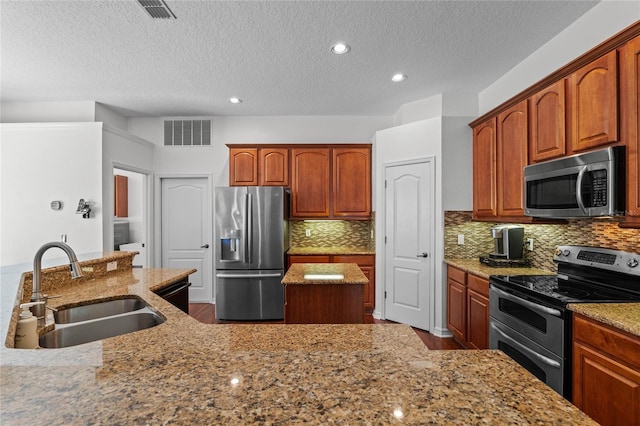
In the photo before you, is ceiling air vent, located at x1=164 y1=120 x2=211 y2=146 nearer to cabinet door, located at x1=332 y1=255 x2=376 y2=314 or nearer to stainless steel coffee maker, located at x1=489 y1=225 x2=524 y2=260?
cabinet door, located at x1=332 y1=255 x2=376 y2=314

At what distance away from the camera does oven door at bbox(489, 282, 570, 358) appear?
185 centimetres

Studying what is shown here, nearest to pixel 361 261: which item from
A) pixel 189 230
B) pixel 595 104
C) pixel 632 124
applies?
pixel 189 230

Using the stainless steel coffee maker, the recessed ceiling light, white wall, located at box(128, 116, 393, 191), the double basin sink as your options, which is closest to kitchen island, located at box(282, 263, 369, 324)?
the double basin sink

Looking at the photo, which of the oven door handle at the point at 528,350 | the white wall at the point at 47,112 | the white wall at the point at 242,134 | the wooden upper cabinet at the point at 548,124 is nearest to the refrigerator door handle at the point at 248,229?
the white wall at the point at 242,134

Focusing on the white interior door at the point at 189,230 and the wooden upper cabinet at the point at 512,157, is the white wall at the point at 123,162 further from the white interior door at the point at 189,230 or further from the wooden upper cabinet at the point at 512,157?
the wooden upper cabinet at the point at 512,157

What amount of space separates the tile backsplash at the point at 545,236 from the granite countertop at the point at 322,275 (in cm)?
143

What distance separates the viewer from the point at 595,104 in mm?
1993

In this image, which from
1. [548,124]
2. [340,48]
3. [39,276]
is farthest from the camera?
[340,48]

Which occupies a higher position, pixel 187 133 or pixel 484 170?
pixel 187 133

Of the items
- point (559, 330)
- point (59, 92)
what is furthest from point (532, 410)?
point (59, 92)

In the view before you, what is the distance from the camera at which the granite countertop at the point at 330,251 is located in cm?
426

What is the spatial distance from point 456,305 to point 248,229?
8.40 ft

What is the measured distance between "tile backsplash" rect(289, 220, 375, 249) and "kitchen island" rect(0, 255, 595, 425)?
12.0 ft

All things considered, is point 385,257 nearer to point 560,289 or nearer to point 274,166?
point 274,166
